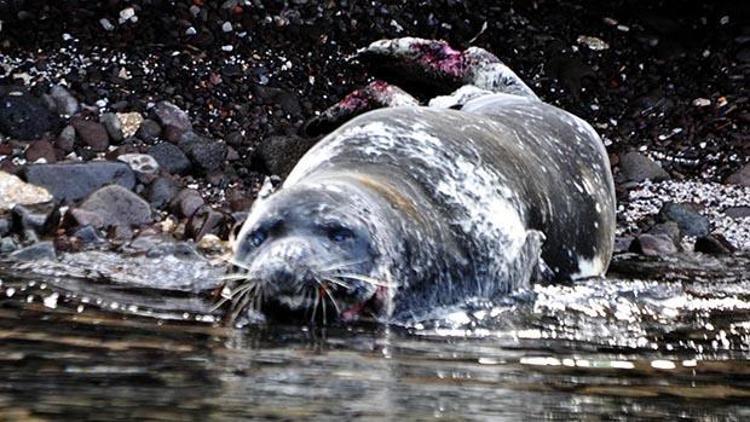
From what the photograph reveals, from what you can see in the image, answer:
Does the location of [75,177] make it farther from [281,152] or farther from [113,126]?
[281,152]

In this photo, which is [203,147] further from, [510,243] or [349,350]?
[349,350]

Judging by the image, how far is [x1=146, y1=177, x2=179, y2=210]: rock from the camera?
8570 mm

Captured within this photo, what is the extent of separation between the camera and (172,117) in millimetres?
9508

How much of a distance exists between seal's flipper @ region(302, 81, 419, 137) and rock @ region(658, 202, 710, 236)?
1790mm

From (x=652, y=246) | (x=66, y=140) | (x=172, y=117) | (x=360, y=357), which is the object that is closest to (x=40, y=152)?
(x=66, y=140)

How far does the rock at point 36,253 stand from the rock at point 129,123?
2.94 m

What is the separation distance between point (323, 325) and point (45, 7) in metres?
6.20

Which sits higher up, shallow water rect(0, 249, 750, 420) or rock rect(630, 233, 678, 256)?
rock rect(630, 233, 678, 256)

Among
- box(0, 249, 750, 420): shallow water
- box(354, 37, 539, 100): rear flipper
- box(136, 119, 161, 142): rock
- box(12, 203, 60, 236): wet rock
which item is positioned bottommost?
box(0, 249, 750, 420): shallow water

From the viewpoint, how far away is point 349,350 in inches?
163

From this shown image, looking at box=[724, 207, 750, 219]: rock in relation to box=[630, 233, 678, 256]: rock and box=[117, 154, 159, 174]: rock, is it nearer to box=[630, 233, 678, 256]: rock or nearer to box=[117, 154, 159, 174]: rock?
box=[630, 233, 678, 256]: rock

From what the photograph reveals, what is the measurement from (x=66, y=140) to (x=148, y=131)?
1.81 feet

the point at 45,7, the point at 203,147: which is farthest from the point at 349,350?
the point at 45,7

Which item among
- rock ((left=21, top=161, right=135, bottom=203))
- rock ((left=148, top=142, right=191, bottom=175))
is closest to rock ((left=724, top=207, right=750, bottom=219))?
rock ((left=148, top=142, right=191, bottom=175))
